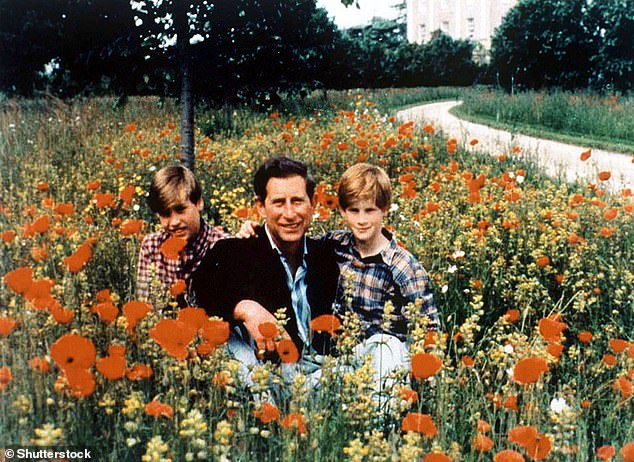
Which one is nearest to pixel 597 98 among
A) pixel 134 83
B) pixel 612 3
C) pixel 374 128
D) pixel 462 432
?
pixel 612 3

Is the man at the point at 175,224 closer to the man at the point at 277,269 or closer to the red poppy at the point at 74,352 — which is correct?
the man at the point at 277,269

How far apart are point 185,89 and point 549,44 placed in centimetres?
741

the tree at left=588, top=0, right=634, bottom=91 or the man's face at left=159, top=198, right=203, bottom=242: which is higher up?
the tree at left=588, top=0, right=634, bottom=91

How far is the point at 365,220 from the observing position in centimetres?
243

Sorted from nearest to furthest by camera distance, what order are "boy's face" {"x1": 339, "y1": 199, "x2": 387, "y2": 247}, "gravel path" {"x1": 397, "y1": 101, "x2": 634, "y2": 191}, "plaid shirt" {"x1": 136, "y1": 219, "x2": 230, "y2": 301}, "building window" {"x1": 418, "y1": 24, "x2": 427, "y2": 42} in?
1. "boy's face" {"x1": 339, "y1": 199, "x2": 387, "y2": 247}
2. "plaid shirt" {"x1": 136, "y1": 219, "x2": 230, "y2": 301}
3. "building window" {"x1": 418, "y1": 24, "x2": 427, "y2": 42}
4. "gravel path" {"x1": 397, "y1": 101, "x2": 634, "y2": 191}

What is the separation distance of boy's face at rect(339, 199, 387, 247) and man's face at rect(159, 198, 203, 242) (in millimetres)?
717

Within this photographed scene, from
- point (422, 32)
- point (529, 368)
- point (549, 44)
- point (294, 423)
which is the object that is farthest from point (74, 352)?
point (549, 44)

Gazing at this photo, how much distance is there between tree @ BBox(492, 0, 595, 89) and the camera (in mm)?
8109

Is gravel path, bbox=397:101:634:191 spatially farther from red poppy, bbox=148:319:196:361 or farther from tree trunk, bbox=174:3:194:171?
red poppy, bbox=148:319:196:361

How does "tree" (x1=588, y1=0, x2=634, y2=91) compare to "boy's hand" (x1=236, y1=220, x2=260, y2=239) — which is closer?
"boy's hand" (x1=236, y1=220, x2=260, y2=239)

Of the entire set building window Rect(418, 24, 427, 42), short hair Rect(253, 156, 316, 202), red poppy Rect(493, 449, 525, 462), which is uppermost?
building window Rect(418, 24, 427, 42)

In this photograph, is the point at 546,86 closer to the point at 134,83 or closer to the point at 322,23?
the point at 322,23

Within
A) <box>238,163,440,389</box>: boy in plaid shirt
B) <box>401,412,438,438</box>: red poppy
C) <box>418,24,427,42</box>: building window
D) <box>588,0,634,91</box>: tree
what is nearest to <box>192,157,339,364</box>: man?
<box>238,163,440,389</box>: boy in plaid shirt

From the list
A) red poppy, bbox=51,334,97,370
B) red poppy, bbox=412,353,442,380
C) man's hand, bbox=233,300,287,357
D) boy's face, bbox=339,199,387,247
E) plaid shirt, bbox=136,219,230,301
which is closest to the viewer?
red poppy, bbox=51,334,97,370
